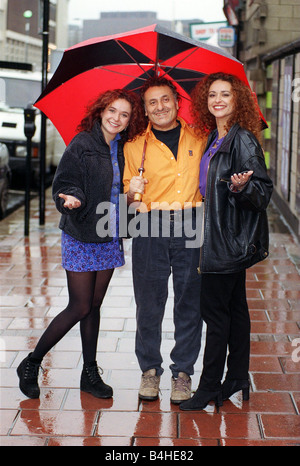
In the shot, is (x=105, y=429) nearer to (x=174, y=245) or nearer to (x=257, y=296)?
(x=174, y=245)

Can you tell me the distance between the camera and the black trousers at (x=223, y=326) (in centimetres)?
398

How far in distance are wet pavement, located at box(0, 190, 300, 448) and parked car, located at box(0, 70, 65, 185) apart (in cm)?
459

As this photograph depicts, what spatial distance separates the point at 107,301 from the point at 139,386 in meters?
1.92

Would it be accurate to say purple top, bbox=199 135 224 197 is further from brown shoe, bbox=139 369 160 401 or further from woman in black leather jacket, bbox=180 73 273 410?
brown shoe, bbox=139 369 160 401

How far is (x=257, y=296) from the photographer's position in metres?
6.53

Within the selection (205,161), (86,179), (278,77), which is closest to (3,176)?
(278,77)

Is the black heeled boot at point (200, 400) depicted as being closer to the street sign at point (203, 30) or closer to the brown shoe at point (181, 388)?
the brown shoe at point (181, 388)

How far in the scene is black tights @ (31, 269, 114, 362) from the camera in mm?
4168

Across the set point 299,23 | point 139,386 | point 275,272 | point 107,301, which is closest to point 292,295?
point 275,272

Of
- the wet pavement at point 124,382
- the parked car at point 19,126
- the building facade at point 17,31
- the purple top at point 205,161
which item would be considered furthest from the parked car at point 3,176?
the building facade at point 17,31

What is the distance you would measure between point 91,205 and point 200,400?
47.8 inches

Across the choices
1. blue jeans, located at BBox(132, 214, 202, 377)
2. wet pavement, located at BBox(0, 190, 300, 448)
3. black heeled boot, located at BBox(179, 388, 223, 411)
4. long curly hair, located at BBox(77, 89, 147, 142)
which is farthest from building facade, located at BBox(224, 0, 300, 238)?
long curly hair, located at BBox(77, 89, 147, 142)

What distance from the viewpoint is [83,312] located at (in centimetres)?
419

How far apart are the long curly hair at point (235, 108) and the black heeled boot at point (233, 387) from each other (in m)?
1.35
